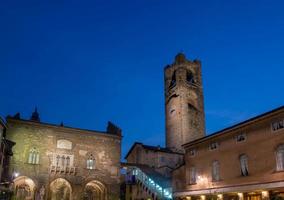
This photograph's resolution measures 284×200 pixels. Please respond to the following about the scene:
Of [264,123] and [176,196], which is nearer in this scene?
[264,123]

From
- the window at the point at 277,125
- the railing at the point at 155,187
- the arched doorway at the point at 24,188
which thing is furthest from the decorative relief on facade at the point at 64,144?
the window at the point at 277,125

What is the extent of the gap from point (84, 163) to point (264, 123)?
2000cm

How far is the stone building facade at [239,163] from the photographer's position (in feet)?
84.8

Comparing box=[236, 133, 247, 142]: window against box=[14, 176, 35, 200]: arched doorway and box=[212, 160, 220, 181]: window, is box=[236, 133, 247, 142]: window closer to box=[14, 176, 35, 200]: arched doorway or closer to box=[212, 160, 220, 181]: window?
box=[212, 160, 220, 181]: window

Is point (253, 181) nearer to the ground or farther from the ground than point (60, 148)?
nearer to the ground

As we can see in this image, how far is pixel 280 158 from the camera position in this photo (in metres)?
25.5

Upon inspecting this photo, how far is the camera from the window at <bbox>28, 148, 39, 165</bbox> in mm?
33941

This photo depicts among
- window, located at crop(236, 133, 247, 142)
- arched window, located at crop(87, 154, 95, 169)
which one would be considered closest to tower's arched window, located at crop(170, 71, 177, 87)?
arched window, located at crop(87, 154, 95, 169)

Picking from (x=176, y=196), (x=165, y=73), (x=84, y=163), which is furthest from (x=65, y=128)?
(x=165, y=73)

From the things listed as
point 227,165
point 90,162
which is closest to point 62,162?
point 90,162

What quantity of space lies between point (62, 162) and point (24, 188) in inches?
183

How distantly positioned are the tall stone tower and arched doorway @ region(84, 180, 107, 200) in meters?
23.2

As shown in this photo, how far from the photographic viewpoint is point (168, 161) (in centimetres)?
5144

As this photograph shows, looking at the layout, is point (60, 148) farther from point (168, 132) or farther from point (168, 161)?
point (168, 132)
